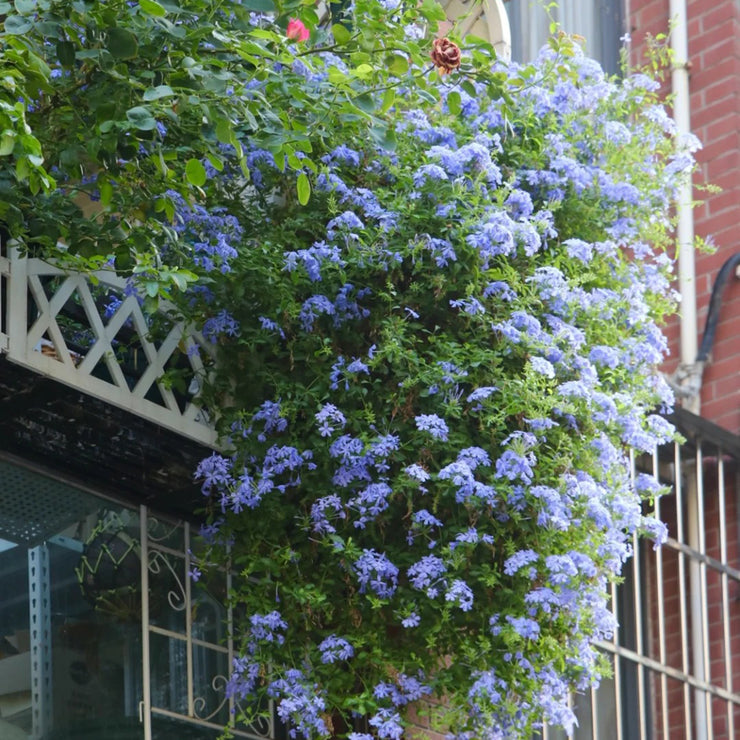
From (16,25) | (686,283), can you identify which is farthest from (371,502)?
(686,283)

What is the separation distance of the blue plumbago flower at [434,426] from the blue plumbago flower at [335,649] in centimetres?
87

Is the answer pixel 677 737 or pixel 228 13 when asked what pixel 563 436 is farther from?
pixel 677 737

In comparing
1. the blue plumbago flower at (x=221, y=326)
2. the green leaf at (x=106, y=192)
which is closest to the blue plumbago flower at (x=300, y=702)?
the blue plumbago flower at (x=221, y=326)

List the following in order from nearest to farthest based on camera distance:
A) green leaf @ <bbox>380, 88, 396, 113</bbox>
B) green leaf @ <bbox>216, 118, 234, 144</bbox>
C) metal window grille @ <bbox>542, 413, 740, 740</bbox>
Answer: green leaf @ <bbox>216, 118, 234, 144</bbox> < green leaf @ <bbox>380, 88, 396, 113</bbox> < metal window grille @ <bbox>542, 413, 740, 740</bbox>

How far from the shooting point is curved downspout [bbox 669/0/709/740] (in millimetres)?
10031

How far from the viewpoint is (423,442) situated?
7.04 metres

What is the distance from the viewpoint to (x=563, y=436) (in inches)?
280

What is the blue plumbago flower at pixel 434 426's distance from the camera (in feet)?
22.8

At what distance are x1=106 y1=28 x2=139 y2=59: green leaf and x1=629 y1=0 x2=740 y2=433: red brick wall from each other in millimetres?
5525

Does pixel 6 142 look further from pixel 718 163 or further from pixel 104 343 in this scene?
pixel 718 163

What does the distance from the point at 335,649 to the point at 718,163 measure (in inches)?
218

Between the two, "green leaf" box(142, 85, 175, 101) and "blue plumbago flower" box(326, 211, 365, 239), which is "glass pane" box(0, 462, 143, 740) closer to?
"blue plumbago flower" box(326, 211, 365, 239)

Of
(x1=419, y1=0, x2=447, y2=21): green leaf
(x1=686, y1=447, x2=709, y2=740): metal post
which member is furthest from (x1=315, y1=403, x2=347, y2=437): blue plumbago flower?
(x1=686, y1=447, x2=709, y2=740): metal post

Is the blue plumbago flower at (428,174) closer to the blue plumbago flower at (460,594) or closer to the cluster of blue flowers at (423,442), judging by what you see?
the cluster of blue flowers at (423,442)
